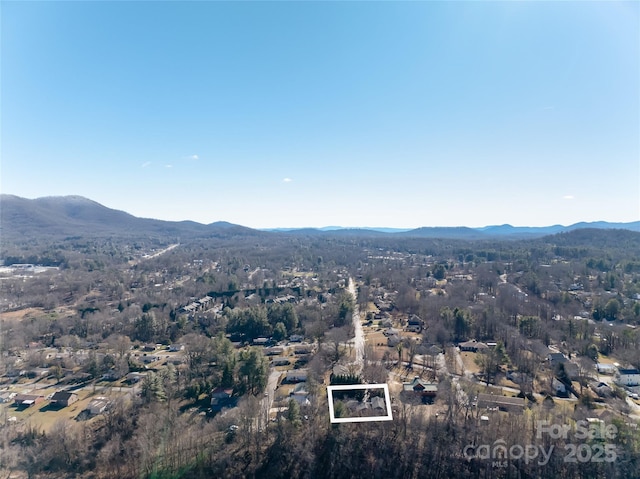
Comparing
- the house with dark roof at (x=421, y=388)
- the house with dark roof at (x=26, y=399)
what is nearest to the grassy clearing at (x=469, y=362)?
the house with dark roof at (x=421, y=388)

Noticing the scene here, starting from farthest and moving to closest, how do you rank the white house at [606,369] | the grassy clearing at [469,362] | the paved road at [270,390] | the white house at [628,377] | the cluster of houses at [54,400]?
1. the grassy clearing at [469,362]
2. the white house at [606,369]
3. the white house at [628,377]
4. the cluster of houses at [54,400]
5. the paved road at [270,390]

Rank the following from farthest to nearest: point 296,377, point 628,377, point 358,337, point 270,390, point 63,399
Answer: point 358,337
point 296,377
point 628,377
point 270,390
point 63,399

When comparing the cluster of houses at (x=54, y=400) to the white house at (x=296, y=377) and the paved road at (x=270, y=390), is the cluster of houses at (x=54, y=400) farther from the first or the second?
the white house at (x=296, y=377)

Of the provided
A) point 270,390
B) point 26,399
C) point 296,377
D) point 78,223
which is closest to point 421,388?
point 296,377

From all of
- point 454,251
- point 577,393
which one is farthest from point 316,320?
point 454,251

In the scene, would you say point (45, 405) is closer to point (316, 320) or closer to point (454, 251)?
point (316, 320)

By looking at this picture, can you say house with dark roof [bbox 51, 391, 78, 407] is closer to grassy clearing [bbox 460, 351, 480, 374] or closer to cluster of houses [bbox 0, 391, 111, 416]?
cluster of houses [bbox 0, 391, 111, 416]

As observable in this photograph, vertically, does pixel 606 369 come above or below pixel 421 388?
below

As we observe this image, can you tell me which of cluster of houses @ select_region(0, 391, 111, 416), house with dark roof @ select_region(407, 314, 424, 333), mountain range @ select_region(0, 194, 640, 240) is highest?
mountain range @ select_region(0, 194, 640, 240)

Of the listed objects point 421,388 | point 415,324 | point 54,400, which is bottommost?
point 54,400

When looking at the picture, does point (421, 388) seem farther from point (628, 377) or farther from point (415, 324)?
point (415, 324)

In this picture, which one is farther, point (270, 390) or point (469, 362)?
point (469, 362)

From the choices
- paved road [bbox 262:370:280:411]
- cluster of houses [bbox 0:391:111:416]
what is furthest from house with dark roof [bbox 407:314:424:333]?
cluster of houses [bbox 0:391:111:416]
